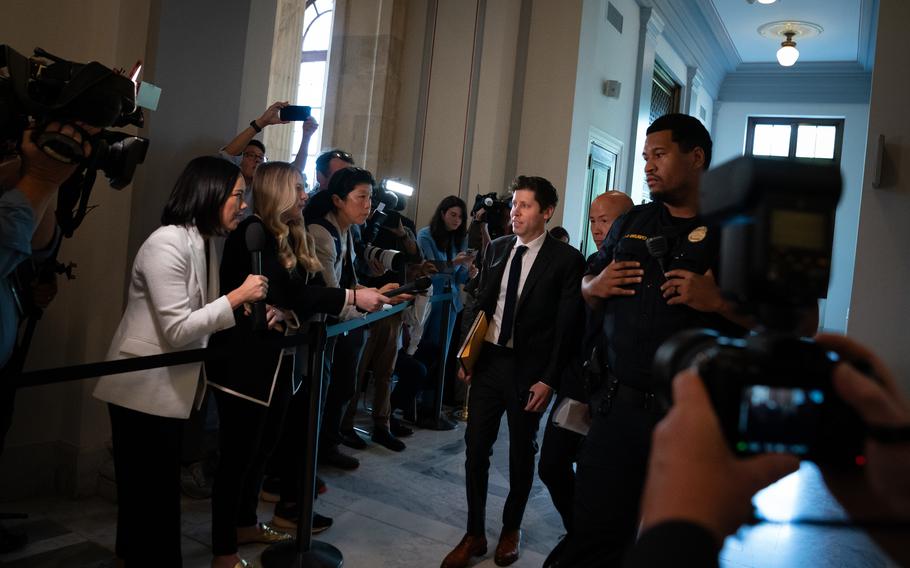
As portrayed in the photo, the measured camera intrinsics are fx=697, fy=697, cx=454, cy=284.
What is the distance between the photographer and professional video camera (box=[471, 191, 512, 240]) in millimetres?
4879

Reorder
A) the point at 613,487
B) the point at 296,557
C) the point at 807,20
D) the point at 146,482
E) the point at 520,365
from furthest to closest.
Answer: the point at 807,20, the point at 520,365, the point at 296,557, the point at 146,482, the point at 613,487

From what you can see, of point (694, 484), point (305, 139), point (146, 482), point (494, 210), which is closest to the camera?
point (694, 484)

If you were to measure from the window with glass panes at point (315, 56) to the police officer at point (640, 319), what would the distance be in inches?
195

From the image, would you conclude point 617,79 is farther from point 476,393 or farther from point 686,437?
point 686,437

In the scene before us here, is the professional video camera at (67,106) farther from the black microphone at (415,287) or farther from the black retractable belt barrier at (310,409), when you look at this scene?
the black microphone at (415,287)

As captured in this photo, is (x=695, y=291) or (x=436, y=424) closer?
(x=695, y=291)

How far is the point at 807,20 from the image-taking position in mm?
10367

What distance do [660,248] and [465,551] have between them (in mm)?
1609

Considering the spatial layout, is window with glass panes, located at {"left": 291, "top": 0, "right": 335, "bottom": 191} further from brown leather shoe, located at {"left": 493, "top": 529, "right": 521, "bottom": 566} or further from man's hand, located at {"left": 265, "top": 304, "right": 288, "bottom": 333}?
brown leather shoe, located at {"left": 493, "top": 529, "right": 521, "bottom": 566}

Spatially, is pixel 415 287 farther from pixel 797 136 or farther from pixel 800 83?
pixel 797 136

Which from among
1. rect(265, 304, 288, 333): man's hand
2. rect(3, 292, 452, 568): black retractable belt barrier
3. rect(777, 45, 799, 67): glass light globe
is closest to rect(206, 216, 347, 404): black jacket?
rect(265, 304, 288, 333): man's hand

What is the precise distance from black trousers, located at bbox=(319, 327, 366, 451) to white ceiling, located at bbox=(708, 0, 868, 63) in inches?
340

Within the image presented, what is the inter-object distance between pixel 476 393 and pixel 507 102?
4253mm

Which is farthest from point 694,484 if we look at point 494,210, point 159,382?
point 494,210
